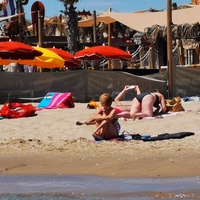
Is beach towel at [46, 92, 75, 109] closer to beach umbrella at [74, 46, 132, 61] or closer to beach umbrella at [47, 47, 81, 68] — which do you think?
beach umbrella at [74, 46, 132, 61]

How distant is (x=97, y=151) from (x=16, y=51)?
12.2 m

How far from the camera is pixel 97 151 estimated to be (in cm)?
1060

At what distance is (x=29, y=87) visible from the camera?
853 inches

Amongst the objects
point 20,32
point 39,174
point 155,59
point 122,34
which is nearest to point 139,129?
point 39,174

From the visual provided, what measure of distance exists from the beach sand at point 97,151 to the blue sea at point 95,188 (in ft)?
1.28

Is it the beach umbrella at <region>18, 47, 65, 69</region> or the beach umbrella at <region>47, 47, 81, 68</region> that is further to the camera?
the beach umbrella at <region>47, 47, 81, 68</region>

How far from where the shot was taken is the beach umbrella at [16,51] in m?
22.2

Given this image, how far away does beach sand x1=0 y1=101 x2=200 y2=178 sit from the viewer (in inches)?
356

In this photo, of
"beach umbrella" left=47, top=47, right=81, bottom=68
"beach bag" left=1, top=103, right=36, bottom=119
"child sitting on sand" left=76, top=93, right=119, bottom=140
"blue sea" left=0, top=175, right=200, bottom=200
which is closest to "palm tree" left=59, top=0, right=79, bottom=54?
"beach umbrella" left=47, top=47, right=81, bottom=68

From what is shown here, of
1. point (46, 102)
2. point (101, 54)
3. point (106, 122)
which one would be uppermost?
point (101, 54)

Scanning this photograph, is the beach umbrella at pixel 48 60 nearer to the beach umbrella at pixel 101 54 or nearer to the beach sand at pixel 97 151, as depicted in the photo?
the beach umbrella at pixel 101 54

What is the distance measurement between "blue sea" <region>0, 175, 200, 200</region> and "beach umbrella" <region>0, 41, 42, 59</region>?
13735 mm

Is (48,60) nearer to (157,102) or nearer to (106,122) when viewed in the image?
(157,102)

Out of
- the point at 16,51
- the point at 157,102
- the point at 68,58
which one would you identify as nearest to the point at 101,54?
the point at 68,58
